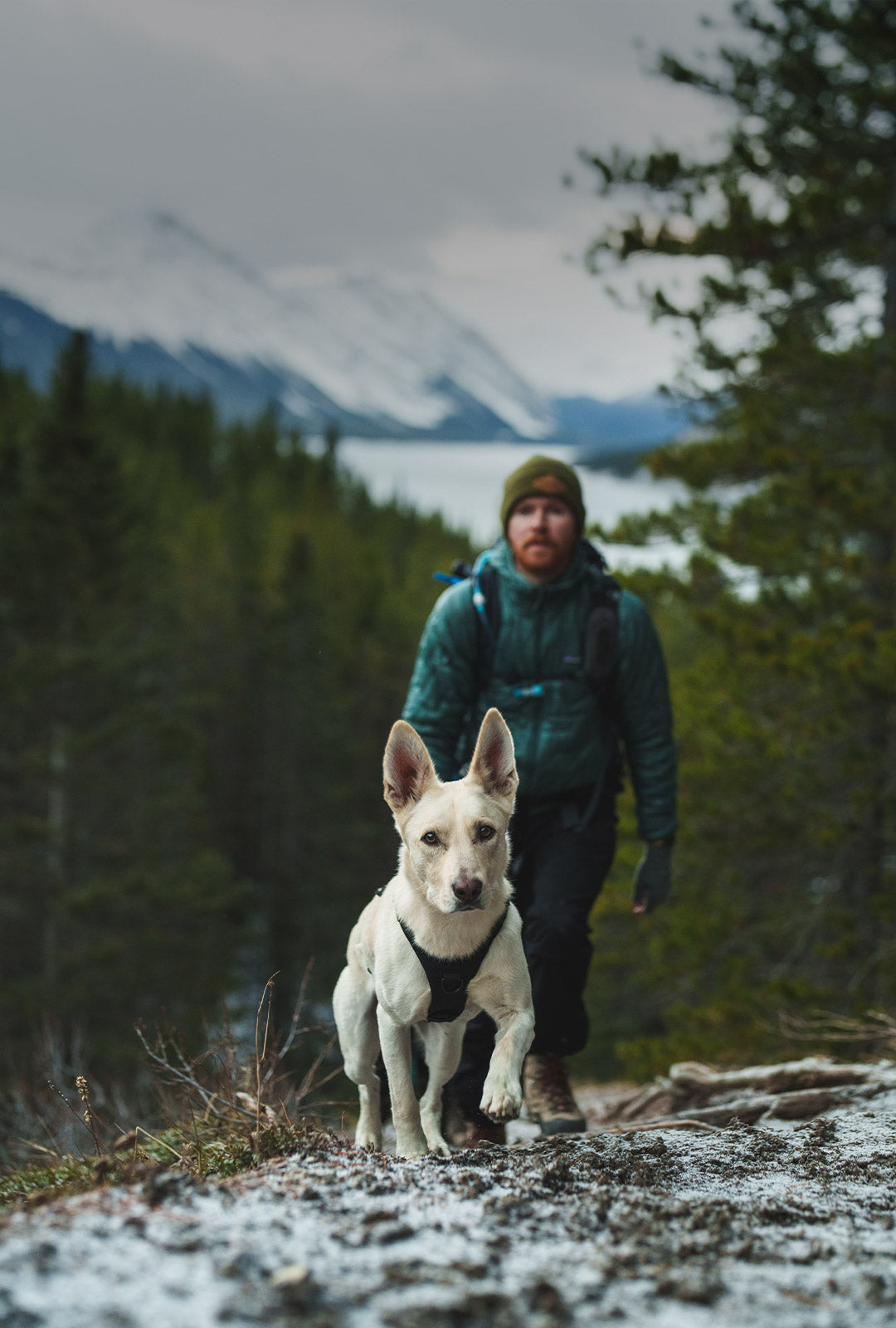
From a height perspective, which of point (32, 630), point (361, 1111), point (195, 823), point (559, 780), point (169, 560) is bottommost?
point (195, 823)

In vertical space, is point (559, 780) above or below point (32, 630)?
below

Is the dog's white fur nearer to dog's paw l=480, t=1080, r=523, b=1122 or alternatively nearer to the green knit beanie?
dog's paw l=480, t=1080, r=523, b=1122

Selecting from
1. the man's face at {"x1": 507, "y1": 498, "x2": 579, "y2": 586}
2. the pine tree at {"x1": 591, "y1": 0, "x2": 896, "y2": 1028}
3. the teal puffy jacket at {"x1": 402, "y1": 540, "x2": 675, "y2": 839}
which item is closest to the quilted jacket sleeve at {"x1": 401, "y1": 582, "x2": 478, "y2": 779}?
the teal puffy jacket at {"x1": 402, "y1": 540, "x2": 675, "y2": 839}

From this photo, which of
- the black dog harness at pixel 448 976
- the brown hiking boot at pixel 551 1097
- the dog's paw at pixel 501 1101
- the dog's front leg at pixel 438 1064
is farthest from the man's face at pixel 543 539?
the dog's paw at pixel 501 1101

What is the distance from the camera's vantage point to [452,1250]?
2.17 m

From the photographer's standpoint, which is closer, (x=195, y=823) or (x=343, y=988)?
(x=343, y=988)

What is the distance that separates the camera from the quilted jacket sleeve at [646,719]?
15.6 feet

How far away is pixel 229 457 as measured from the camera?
88750 millimetres

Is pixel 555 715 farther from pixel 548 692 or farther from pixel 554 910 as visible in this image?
pixel 554 910

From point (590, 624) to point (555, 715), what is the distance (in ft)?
1.47

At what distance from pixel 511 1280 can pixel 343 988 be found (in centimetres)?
199

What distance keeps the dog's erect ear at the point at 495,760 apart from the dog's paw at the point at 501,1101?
96cm

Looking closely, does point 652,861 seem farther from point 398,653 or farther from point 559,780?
point 398,653

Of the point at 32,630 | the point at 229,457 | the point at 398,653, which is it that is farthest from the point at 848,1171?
the point at 229,457
